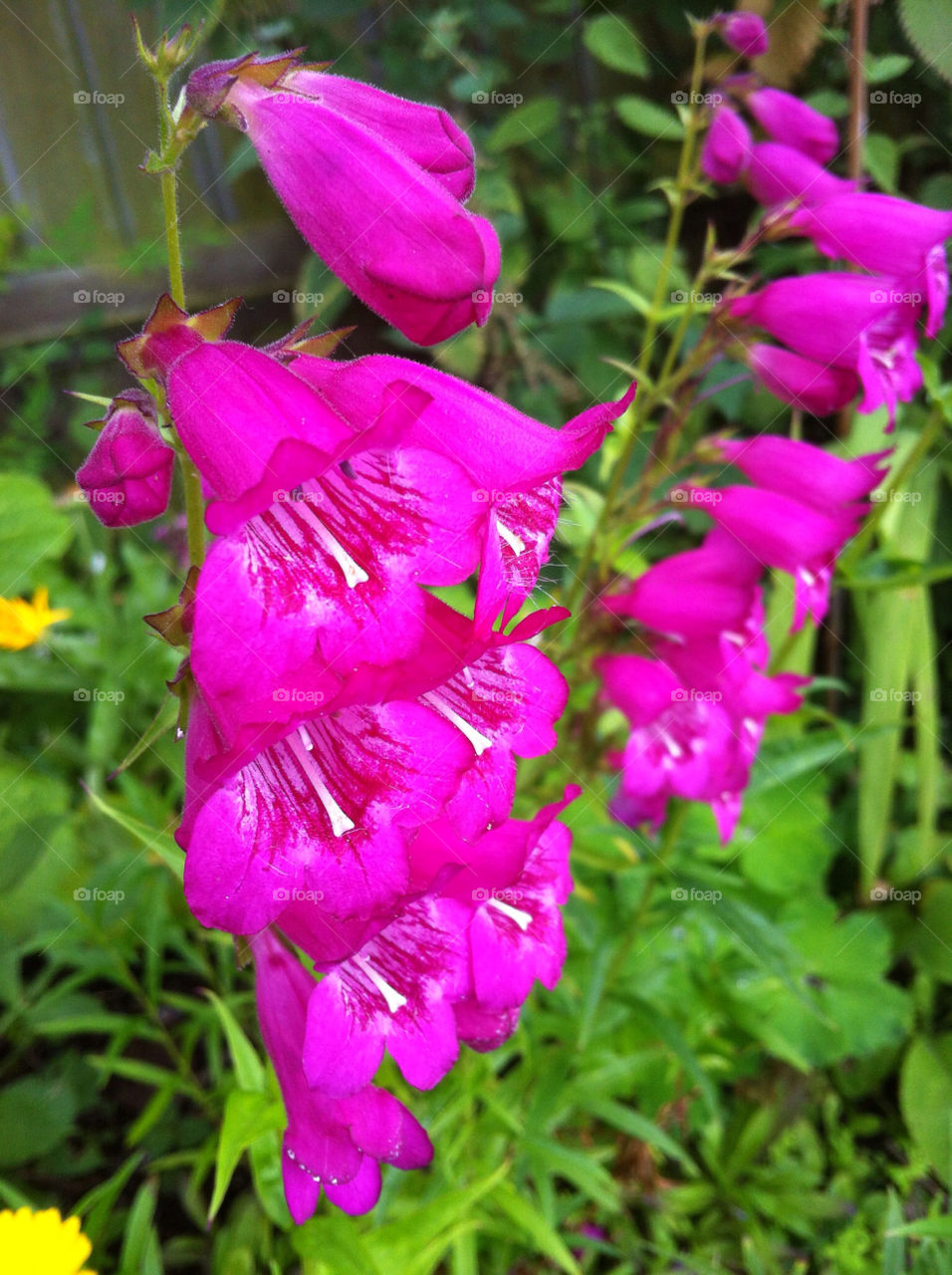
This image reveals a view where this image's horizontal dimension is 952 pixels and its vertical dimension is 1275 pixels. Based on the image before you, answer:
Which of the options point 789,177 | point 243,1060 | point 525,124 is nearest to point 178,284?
point 243,1060

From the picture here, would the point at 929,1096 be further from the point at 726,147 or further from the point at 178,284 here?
the point at 178,284

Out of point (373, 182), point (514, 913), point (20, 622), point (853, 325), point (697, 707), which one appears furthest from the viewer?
point (20, 622)

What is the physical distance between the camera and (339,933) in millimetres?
645

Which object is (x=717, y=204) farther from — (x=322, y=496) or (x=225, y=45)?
(x=322, y=496)

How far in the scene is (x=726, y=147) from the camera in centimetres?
127

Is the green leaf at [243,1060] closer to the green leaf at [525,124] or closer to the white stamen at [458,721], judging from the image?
the white stamen at [458,721]

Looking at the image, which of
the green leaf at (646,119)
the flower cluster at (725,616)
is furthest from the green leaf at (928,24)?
the flower cluster at (725,616)

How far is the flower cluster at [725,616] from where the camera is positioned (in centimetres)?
111

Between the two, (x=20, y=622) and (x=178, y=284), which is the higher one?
(x=178, y=284)

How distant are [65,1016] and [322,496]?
1.17 metres

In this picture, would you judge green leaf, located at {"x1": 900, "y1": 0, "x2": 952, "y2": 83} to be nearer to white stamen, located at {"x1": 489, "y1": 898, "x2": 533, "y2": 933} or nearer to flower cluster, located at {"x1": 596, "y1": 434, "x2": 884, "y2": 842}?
flower cluster, located at {"x1": 596, "y1": 434, "x2": 884, "y2": 842}

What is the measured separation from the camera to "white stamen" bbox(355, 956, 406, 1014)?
2.33ft

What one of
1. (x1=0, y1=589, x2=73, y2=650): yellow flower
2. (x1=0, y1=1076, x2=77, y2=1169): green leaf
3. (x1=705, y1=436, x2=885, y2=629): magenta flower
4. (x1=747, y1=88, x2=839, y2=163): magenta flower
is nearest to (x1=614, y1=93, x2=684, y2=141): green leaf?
(x1=747, y1=88, x2=839, y2=163): magenta flower

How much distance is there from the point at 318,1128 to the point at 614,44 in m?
2.15
